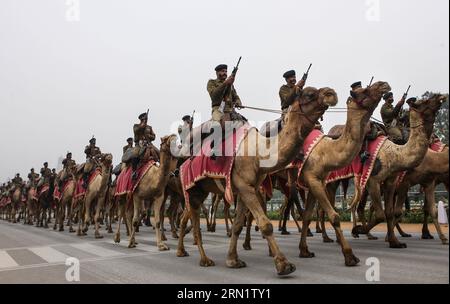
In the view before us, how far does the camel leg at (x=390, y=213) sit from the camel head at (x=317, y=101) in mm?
4529

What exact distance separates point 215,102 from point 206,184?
1.75 m

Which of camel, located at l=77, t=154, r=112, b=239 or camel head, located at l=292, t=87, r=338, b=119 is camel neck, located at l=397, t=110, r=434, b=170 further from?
camel, located at l=77, t=154, r=112, b=239

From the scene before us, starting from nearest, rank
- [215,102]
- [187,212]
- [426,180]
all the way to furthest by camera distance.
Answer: [215,102], [187,212], [426,180]

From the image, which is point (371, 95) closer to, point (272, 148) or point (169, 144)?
point (272, 148)

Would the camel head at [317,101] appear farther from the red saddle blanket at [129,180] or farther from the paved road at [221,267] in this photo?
the red saddle blanket at [129,180]

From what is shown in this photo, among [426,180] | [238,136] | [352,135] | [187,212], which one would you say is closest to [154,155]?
[187,212]

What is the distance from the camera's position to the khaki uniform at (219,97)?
28.6 feet

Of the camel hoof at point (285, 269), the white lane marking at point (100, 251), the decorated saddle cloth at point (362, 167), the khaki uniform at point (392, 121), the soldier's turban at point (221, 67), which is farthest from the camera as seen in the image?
the khaki uniform at point (392, 121)

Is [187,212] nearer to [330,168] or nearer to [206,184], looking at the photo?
[206,184]

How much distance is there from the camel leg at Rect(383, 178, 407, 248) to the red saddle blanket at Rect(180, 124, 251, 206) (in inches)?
183

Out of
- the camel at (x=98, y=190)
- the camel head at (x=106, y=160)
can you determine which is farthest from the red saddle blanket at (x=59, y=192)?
the camel head at (x=106, y=160)

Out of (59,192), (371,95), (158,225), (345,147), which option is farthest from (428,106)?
(59,192)

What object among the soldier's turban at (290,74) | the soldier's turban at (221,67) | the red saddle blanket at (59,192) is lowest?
the red saddle blanket at (59,192)
